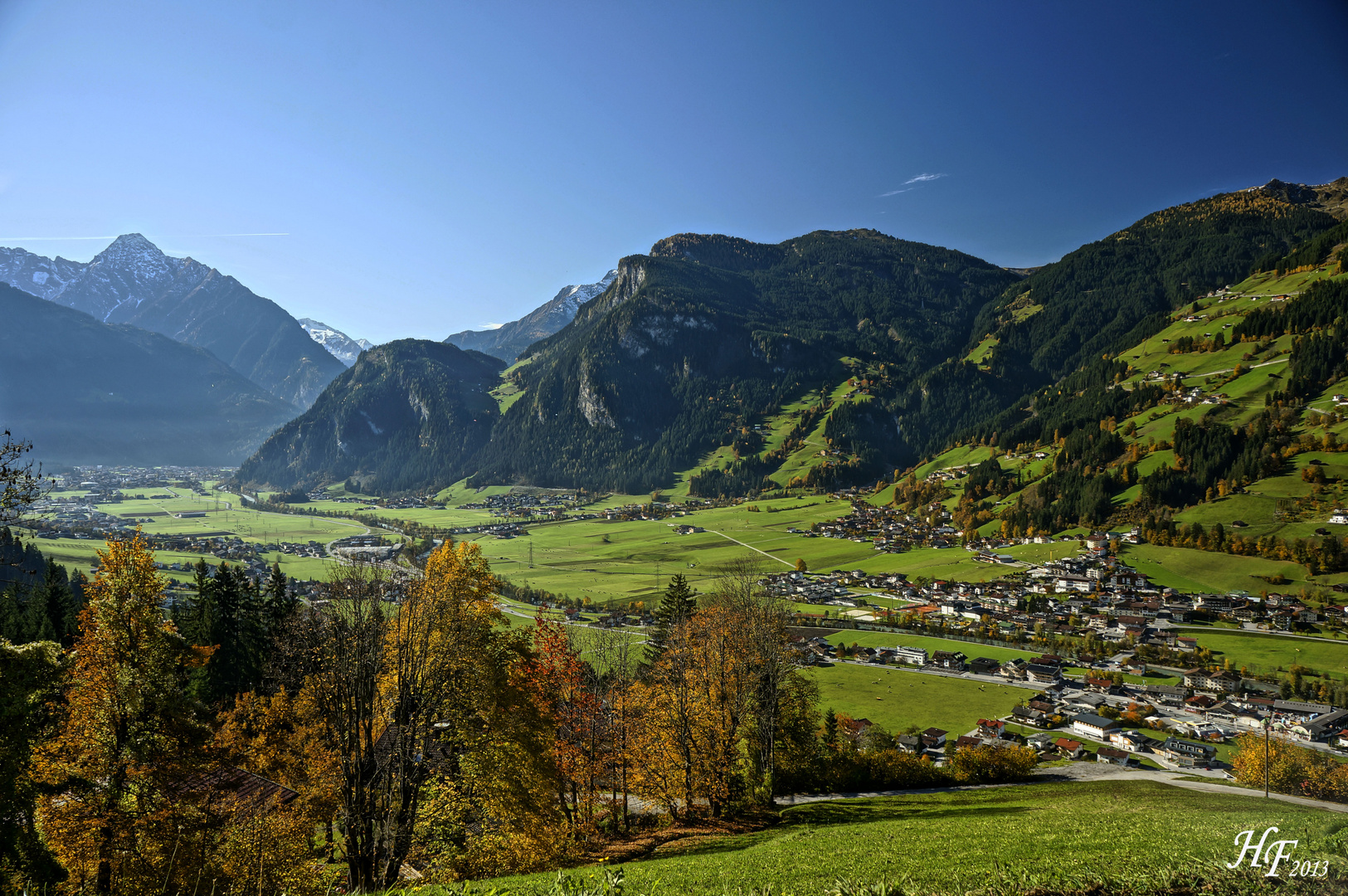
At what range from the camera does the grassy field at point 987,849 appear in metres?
8.91

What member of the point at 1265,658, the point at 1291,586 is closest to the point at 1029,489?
the point at 1291,586

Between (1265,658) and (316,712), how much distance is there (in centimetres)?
10760

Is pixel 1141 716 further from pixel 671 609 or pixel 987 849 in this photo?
pixel 987 849

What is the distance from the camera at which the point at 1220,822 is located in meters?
13.8

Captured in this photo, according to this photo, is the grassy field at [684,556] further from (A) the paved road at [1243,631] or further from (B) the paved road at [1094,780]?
(B) the paved road at [1094,780]

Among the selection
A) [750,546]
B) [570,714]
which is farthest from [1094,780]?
[750,546]

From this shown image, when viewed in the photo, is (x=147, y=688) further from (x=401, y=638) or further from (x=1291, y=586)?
(x=1291, y=586)

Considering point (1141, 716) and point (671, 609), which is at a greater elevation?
point (671, 609)
